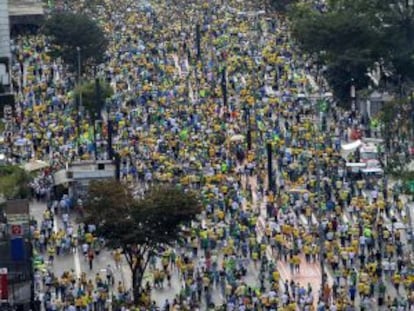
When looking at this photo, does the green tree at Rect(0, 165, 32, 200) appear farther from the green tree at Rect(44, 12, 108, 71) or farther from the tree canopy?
the green tree at Rect(44, 12, 108, 71)

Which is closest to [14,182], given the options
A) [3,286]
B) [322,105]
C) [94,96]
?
[3,286]

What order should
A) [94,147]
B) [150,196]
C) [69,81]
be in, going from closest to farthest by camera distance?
[150,196], [94,147], [69,81]

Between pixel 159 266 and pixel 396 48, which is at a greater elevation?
pixel 396 48

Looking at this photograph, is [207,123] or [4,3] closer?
[207,123]

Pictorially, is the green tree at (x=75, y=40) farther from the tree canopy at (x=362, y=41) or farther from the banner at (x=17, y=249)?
the banner at (x=17, y=249)

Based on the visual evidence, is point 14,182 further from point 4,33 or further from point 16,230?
point 4,33

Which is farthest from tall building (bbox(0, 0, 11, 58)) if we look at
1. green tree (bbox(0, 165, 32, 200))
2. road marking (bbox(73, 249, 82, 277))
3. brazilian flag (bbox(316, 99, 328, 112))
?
road marking (bbox(73, 249, 82, 277))

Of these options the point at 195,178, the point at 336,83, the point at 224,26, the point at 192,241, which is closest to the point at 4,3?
the point at 224,26

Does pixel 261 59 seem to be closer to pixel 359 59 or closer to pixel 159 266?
pixel 359 59
